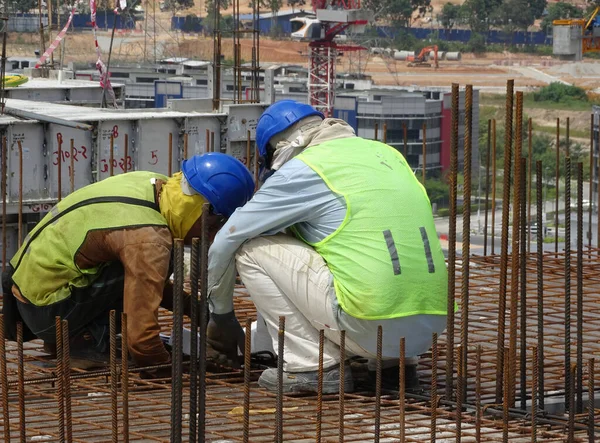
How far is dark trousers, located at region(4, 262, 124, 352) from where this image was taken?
205 inches

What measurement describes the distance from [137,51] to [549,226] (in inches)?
1509

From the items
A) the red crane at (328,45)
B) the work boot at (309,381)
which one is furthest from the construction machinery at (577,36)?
the work boot at (309,381)

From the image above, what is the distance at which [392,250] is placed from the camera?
15.4 ft

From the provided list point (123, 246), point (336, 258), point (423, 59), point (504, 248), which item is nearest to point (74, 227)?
point (123, 246)

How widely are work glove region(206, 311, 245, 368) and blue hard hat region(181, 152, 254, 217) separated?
46 cm

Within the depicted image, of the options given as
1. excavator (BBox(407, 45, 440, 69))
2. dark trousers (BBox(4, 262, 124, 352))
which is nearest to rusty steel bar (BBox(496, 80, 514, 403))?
dark trousers (BBox(4, 262, 124, 352))

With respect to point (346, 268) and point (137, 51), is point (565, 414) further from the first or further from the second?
point (137, 51)

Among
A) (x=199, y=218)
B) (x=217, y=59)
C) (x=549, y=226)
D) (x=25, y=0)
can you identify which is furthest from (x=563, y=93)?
(x=199, y=218)

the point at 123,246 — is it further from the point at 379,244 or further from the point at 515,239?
the point at 515,239

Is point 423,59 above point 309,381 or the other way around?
above

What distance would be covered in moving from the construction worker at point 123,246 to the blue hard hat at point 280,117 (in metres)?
0.17

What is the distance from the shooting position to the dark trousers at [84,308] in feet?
17.1

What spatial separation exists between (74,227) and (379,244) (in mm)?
1320

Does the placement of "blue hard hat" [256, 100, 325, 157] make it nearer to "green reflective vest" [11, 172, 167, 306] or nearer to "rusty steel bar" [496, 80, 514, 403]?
"green reflective vest" [11, 172, 167, 306]
